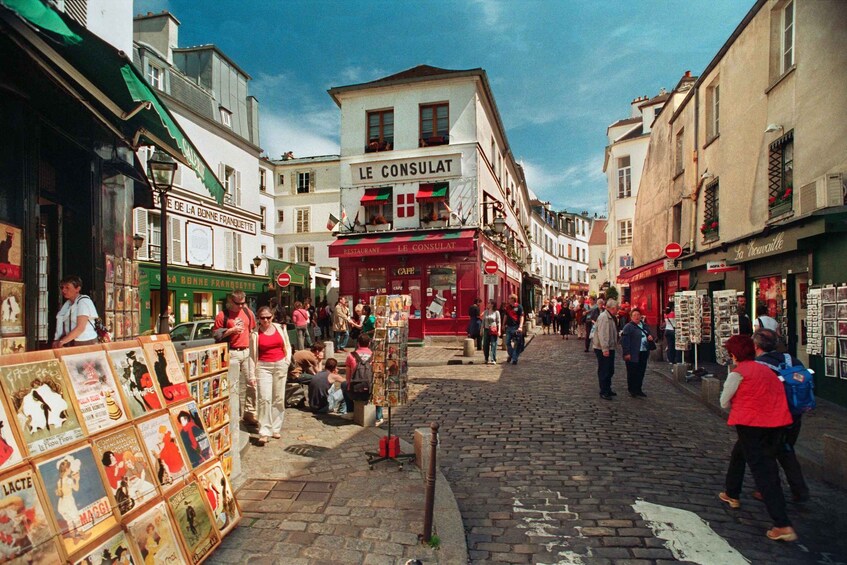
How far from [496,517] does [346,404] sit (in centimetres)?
414

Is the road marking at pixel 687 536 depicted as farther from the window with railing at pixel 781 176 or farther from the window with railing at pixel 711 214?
the window with railing at pixel 711 214

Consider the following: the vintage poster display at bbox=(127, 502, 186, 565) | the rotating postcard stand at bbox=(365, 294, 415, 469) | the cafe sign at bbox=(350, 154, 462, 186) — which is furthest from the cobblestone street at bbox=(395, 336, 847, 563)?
the cafe sign at bbox=(350, 154, 462, 186)

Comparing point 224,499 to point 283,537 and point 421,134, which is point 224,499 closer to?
point 283,537

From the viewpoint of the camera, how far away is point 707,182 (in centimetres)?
1510

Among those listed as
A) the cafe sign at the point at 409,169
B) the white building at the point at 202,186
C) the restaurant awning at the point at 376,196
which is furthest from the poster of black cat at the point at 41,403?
the cafe sign at the point at 409,169

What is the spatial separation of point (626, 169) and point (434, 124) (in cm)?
1678

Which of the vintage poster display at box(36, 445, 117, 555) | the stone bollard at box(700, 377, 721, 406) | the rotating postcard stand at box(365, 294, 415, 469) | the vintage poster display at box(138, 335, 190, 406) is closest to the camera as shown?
the vintage poster display at box(36, 445, 117, 555)

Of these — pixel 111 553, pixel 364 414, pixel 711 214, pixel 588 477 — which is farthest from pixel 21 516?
pixel 711 214

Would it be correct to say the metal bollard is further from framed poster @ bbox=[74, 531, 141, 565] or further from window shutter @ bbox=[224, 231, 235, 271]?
window shutter @ bbox=[224, 231, 235, 271]

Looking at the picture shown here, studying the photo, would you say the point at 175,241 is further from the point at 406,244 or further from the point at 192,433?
the point at 192,433

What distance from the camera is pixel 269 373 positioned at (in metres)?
6.69

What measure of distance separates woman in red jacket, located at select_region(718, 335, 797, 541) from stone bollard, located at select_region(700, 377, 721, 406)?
4.58 metres

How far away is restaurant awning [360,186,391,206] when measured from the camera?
2162cm

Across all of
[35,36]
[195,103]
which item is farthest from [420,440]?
[195,103]
